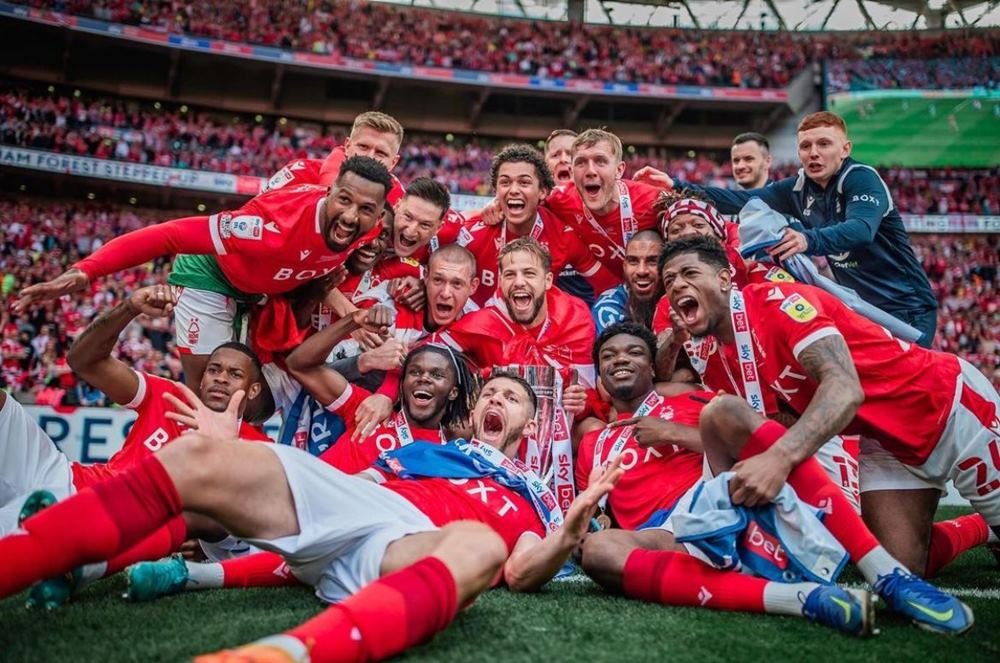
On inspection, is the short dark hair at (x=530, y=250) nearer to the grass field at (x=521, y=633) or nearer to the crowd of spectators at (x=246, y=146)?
the grass field at (x=521, y=633)

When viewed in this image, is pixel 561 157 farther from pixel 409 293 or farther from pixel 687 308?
pixel 687 308

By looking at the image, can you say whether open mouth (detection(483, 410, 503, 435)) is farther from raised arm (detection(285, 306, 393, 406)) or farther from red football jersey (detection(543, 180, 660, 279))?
red football jersey (detection(543, 180, 660, 279))

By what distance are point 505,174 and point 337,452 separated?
8.23 feet

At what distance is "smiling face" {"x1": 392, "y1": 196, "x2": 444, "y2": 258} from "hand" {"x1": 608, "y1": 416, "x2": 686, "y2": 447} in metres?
2.22

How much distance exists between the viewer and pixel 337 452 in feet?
14.2

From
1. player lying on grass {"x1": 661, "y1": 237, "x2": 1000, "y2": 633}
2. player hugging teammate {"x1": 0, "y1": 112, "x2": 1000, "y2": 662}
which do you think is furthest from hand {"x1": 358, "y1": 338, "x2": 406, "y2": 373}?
player lying on grass {"x1": 661, "y1": 237, "x2": 1000, "y2": 633}

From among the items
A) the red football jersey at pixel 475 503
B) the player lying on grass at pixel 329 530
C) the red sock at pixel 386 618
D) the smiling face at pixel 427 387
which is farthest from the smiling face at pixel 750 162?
the red sock at pixel 386 618

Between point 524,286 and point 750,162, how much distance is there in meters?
3.57

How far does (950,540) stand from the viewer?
4.37 m

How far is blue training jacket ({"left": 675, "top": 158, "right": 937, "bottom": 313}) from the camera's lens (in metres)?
4.98

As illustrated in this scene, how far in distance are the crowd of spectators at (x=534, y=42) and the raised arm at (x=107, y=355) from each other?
23895 millimetres

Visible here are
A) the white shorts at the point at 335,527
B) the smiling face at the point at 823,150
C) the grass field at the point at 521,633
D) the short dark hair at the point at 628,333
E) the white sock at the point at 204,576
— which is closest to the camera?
the grass field at the point at 521,633

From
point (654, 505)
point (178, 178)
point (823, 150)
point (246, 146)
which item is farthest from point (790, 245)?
point (246, 146)

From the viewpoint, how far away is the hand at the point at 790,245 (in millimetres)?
4160
